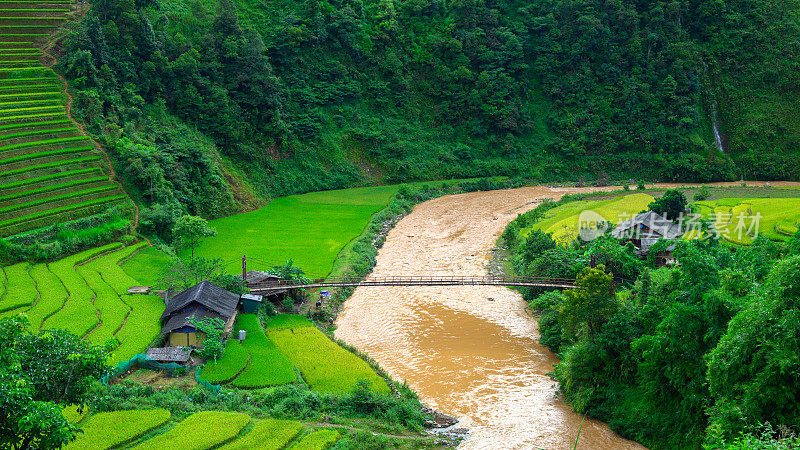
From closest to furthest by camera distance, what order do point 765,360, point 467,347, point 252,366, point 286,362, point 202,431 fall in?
1. point 765,360
2. point 202,431
3. point 252,366
4. point 286,362
5. point 467,347

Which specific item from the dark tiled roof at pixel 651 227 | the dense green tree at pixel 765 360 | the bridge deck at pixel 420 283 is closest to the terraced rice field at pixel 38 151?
the bridge deck at pixel 420 283

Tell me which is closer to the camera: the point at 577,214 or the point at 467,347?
the point at 467,347

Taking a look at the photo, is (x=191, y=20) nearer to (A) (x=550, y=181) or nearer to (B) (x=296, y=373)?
(A) (x=550, y=181)

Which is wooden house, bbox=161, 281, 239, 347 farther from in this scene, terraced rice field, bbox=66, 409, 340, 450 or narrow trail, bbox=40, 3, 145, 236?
narrow trail, bbox=40, 3, 145, 236

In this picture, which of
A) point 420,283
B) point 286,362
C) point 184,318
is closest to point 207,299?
point 184,318

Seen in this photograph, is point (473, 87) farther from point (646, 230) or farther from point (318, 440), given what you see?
point (318, 440)

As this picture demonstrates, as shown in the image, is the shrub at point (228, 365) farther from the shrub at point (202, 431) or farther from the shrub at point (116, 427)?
the shrub at point (116, 427)
